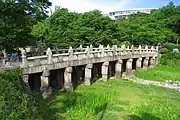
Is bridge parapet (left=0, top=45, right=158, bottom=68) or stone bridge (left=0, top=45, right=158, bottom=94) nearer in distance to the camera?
bridge parapet (left=0, top=45, right=158, bottom=68)

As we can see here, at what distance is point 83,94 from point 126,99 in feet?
12.7

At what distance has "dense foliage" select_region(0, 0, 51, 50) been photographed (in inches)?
859

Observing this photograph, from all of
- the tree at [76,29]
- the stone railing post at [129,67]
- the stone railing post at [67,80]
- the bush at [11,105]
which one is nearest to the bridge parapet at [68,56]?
the stone railing post at [129,67]

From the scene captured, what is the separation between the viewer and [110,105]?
2347 cm

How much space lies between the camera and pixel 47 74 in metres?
24.9

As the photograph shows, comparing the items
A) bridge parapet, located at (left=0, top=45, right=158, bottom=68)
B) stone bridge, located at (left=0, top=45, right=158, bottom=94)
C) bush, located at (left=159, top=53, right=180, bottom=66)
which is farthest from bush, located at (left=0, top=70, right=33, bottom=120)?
bush, located at (left=159, top=53, right=180, bottom=66)

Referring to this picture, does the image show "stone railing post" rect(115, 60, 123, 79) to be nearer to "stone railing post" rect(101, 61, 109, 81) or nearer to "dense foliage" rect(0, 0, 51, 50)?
"stone railing post" rect(101, 61, 109, 81)

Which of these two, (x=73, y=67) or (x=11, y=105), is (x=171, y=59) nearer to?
(x=73, y=67)

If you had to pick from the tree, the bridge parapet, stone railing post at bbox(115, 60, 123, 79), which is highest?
the tree

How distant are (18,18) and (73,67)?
1192 cm

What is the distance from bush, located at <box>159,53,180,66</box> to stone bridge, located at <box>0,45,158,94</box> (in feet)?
13.2

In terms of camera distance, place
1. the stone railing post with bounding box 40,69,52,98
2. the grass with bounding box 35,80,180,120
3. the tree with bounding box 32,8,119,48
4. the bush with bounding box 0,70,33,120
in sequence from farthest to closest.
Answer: the tree with bounding box 32,8,119,48 < the stone railing post with bounding box 40,69,52,98 < the grass with bounding box 35,80,180,120 < the bush with bounding box 0,70,33,120

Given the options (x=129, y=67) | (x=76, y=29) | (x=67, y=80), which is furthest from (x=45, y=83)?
(x=76, y=29)

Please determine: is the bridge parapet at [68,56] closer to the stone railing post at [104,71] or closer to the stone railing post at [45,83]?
the stone railing post at [45,83]
